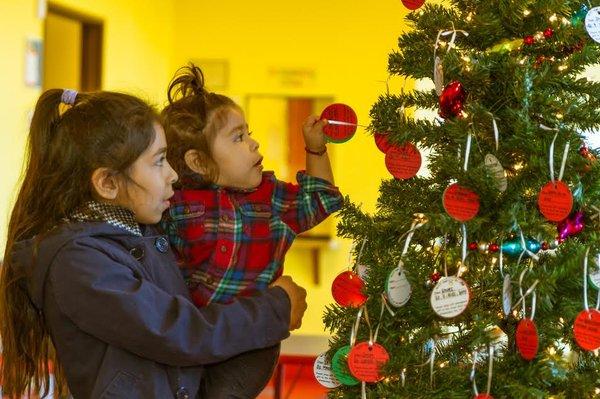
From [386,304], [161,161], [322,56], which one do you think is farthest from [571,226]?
[322,56]

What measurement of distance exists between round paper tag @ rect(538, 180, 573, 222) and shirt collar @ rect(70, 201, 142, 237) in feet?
2.04

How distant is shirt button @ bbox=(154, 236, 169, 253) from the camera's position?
145cm

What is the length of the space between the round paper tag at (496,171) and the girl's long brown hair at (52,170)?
53 centimetres

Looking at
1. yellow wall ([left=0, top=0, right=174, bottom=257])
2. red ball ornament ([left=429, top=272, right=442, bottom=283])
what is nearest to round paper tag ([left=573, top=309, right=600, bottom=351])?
red ball ornament ([left=429, top=272, right=442, bottom=283])

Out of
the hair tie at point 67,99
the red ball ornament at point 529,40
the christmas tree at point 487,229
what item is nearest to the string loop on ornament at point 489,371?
the christmas tree at point 487,229

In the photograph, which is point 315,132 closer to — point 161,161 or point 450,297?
point 161,161

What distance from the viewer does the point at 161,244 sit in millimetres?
1455

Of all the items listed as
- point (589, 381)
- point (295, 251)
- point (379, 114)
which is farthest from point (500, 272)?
point (295, 251)

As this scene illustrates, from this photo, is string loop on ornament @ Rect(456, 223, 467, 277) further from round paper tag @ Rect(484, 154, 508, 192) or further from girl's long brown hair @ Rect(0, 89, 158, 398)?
girl's long brown hair @ Rect(0, 89, 158, 398)

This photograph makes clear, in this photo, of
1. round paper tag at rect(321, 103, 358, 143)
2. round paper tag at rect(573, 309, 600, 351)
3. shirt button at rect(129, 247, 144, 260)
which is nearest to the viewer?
round paper tag at rect(573, 309, 600, 351)

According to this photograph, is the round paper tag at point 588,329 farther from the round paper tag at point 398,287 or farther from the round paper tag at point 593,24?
the round paper tag at point 593,24

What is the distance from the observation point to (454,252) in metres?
1.29

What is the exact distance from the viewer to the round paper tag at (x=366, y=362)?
1.29m

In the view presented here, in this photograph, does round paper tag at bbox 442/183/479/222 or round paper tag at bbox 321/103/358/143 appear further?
round paper tag at bbox 321/103/358/143
